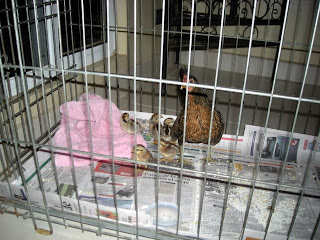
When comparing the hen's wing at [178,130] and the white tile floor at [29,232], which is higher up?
the hen's wing at [178,130]

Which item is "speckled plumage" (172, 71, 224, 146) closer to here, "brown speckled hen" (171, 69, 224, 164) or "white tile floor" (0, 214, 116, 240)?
"brown speckled hen" (171, 69, 224, 164)

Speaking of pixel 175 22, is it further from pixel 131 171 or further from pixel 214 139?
pixel 131 171

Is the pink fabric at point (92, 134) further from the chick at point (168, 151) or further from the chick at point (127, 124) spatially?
the chick at point (168, 151)

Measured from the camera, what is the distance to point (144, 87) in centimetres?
219

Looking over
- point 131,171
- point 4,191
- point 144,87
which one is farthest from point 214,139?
point 144,87

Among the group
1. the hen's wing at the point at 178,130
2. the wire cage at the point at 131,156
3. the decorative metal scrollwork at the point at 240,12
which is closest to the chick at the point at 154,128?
the wire cage at the point at 131,156

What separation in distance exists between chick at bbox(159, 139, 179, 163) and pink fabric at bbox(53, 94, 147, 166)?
0.15 metres

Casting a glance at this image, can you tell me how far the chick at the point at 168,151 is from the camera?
131cm

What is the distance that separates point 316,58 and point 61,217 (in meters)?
2.40

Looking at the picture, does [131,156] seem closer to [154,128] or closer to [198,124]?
[154,128]

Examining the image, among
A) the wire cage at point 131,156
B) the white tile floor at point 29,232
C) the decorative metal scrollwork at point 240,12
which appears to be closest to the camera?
the wire cage at point 131,156

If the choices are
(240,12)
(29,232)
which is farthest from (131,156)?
(240,12)

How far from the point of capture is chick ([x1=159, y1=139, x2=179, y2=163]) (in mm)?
1308

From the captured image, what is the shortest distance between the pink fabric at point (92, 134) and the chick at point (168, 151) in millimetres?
145
